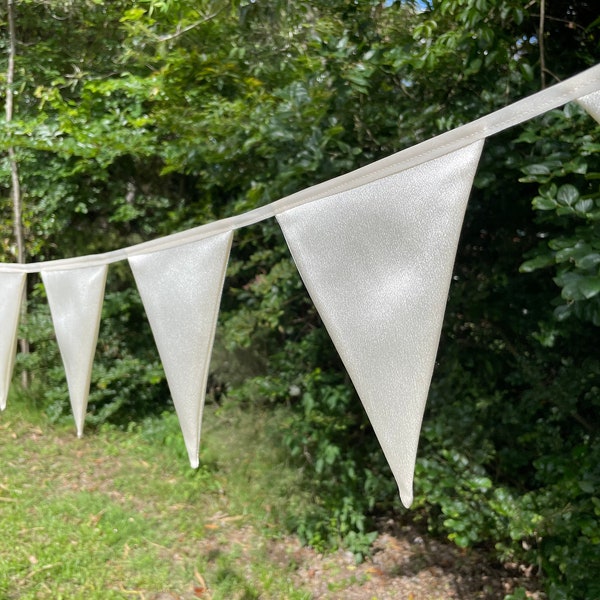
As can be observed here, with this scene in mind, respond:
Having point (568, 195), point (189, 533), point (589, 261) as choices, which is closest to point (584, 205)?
point (568, 195)

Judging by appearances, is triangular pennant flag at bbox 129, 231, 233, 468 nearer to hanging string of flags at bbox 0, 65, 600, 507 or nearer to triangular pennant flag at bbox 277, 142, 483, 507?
hanging string of flags at bbox 0, 65, 600, 507

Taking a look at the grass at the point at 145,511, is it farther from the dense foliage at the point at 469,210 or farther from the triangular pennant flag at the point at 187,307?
the triangular pennant flag at the point at 187,307

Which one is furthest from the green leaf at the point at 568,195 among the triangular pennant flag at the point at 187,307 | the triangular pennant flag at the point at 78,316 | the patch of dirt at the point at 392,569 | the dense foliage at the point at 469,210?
the patch of dirt at the point at 392,569

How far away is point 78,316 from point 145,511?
5.38 feet

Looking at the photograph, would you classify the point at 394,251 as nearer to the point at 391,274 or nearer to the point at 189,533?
the point at 391,274

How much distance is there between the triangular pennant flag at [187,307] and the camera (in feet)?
5.47

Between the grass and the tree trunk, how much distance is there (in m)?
0.71

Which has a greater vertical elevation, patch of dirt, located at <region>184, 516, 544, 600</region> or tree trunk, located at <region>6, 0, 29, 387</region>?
tree trunk, located at <region>6, 0, 29, 387</region>

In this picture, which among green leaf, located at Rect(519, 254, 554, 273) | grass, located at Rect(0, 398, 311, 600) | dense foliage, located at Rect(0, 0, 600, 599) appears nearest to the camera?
green leaf, located at Rect(519, 254, 554, 273)

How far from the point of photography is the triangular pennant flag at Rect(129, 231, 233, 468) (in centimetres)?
167

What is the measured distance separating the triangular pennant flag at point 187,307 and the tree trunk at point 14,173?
2989 mm

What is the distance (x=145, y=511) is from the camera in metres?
3.39

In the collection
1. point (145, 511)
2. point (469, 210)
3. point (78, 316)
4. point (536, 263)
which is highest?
point (536, 263)

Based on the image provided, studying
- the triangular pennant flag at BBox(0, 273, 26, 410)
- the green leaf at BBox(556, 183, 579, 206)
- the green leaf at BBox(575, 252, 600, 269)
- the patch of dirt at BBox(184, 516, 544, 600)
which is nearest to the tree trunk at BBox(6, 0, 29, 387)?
the triangular pennant flag at BBox(0, 273, 26, 410)
